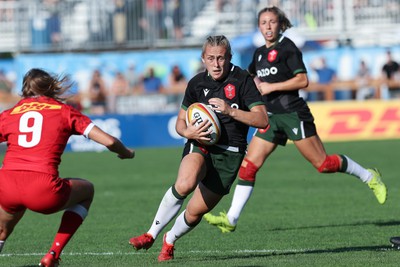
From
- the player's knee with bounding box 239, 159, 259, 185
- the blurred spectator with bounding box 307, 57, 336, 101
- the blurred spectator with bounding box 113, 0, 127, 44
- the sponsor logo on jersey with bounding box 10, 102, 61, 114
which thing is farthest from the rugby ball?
the blurred spectator with bounding box 113, 0, 127, 44

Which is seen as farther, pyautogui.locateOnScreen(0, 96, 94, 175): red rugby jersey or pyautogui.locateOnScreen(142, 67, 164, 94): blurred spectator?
pyautogui.locateOnScreen(142, 67, 164, 94): blurred spectator

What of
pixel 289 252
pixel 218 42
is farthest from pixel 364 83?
pixel 218 42

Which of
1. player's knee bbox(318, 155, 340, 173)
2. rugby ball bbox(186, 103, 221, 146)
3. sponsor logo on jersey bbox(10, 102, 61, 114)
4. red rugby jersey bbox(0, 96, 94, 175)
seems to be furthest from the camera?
player's knee bbox(318, 155, 340, 173)

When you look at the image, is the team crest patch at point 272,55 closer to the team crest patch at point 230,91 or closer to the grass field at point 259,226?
the grass field at point 259,226

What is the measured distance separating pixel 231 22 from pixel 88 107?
614 centimetres

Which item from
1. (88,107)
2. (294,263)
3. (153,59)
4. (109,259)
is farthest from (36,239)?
(153,59)

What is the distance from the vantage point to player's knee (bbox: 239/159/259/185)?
9.91 metres

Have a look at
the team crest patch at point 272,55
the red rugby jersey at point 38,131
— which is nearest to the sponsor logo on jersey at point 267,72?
the team crest patch at point 272,55

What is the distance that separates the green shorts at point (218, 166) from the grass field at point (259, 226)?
2.11 ft

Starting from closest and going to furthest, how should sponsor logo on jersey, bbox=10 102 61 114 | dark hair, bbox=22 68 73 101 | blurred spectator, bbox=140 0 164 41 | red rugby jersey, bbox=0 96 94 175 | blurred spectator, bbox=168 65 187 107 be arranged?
red rugby jersey, bbox=0 96 94 175 → sponsor logo on jersey, bbox=10 102 61 114 → dark hair, bbox=22 68 73 101 → blurred spectator, bbox=168 65 187 107 → blurred spectator, bbox=140 0 164 41

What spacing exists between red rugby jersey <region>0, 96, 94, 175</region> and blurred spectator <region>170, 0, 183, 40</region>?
2210cm

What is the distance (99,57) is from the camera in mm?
28609

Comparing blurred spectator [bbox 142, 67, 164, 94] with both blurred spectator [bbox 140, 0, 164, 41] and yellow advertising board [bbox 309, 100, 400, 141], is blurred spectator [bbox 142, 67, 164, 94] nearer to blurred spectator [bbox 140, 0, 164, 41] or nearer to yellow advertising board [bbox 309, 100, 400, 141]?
blurred spectator [bbox 140, 0, 164, 41]

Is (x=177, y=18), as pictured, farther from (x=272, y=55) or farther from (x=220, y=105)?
(x=220, y=105)
